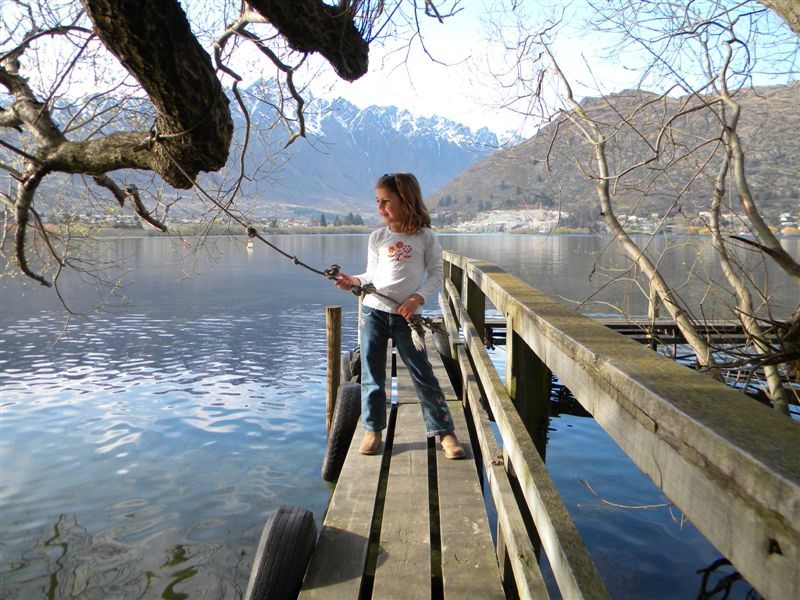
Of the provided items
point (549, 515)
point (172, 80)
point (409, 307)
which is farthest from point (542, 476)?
point (172, 80)

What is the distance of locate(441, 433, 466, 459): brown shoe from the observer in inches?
153

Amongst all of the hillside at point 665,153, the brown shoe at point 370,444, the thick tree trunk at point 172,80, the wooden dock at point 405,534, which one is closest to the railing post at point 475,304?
the hillside at point 665,153

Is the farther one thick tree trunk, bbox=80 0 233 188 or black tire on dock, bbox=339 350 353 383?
black tire on dock, bbox=339 350 353 383

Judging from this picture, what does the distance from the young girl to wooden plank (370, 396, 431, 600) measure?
0.24 m

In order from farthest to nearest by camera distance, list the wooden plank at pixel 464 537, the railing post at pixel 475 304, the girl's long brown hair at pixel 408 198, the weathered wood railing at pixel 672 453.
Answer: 1. the railing post at pixel 475 304
2. the girl's long brown hair at pixel 408 198
3. the wooden plank at pixel 464 537
4. the weathered wood railing at pixel 672 453

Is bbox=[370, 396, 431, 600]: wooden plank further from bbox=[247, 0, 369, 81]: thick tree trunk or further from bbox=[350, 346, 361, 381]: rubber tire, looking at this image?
bbox=[350, 346, 361, 381]: rubber tire

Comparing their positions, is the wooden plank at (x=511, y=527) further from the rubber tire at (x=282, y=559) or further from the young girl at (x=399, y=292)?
the rubber tire at (x=282, y=559)

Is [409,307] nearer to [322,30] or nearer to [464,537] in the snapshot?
[464,537]

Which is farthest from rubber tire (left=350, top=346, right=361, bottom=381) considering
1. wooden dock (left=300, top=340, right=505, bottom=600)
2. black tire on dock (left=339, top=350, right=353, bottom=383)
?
wooden dock (left=300, top=340, right=505, bottom=600)

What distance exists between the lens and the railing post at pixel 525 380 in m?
3.08

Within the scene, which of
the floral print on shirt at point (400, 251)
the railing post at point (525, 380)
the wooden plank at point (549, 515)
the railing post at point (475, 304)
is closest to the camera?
the wooden plank at point (549, 515)

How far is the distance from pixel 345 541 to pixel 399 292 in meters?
1.48

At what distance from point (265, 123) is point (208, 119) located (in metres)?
3.47

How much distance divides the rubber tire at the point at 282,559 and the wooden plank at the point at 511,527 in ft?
2.75
